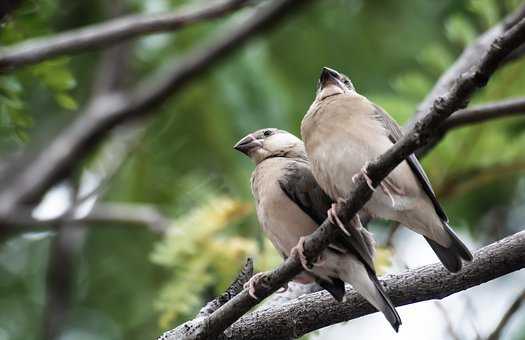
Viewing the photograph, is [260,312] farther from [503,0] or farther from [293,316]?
[503,0]

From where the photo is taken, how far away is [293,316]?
14.1 ft

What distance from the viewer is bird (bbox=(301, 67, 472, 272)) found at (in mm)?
4508

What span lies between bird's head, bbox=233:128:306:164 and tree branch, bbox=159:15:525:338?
1577mm

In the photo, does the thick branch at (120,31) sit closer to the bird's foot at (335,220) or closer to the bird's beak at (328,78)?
the bird's beak at (328,78)

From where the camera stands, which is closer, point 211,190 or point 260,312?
point 260,312

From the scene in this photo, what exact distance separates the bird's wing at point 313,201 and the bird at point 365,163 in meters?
0.15

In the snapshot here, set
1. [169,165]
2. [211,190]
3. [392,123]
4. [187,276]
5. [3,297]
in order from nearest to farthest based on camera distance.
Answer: [392,123] < [187,276] < [211,190] < [169,165] < [3,297]

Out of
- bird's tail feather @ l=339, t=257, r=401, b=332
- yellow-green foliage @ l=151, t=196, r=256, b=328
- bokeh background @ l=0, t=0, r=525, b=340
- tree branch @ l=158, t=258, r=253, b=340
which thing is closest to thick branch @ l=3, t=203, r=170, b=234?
bokeh background @ l=0, t=0, r=525, b=340

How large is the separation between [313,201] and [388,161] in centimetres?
136

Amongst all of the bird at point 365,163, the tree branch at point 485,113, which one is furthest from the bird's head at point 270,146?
the tree branch at point 485,113

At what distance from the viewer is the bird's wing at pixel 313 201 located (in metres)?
4.57

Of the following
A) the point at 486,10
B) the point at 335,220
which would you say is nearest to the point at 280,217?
the point at 335,220

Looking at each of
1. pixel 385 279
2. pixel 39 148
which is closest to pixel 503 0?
pixel 385 279

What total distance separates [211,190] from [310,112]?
2.95 m
